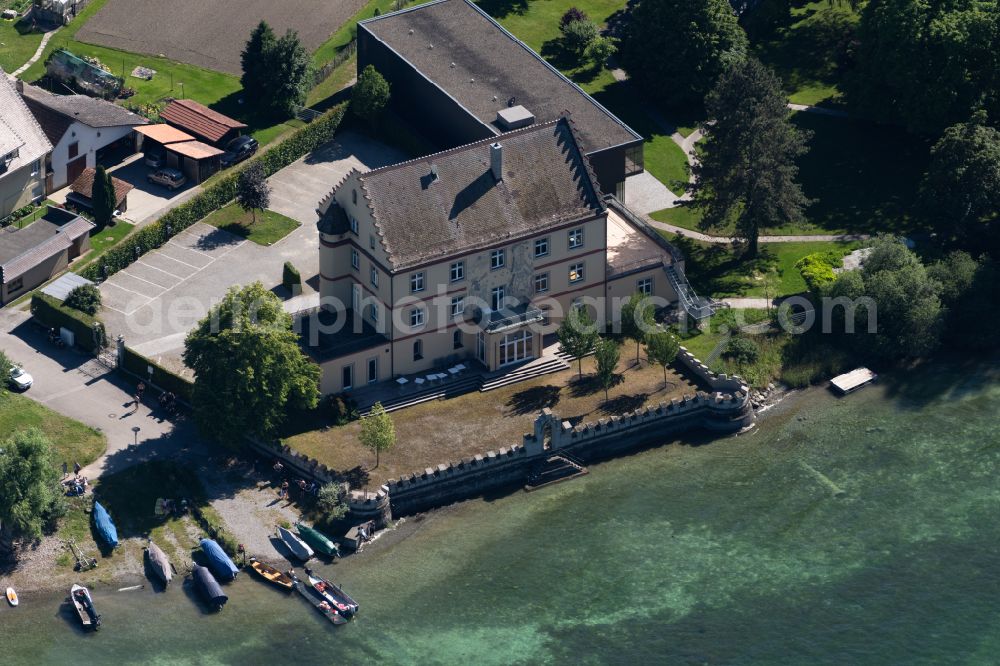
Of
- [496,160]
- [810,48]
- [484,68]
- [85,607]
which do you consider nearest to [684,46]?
[810,48]

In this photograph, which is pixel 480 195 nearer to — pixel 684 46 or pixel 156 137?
pixel 156 137

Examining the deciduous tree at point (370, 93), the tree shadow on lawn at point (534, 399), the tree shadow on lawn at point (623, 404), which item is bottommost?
the tree shadow on lawn at point (623, 404)

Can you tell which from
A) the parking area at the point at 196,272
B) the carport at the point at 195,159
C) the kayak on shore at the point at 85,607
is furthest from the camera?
the carport at the point at 195,159

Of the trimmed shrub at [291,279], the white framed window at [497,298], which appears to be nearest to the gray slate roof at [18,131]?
the trimmed shrub at [291,279]

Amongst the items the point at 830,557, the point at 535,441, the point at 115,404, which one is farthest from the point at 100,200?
the point at 830,557

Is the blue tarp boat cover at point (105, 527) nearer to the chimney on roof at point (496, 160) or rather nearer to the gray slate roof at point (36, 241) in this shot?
the gray slate roof at point (36, 241)

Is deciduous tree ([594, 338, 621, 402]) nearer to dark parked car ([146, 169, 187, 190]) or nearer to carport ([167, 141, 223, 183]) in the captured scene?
carport ([167, 141, 223, 183])

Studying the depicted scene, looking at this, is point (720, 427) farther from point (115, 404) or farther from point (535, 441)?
point (115, 404)
